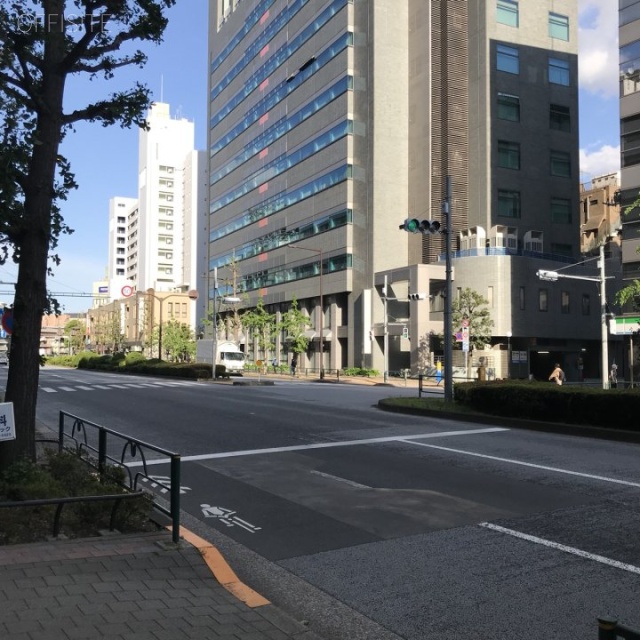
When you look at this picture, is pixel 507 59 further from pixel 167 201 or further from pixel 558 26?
pixel 167 201

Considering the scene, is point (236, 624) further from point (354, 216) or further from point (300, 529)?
point (354, 216)

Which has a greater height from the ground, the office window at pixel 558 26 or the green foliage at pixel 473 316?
the office window at pixel 558 26

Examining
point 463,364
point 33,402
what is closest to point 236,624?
point 33,402

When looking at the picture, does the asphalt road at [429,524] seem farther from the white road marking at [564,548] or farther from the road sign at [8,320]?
the road sign at [8,320]

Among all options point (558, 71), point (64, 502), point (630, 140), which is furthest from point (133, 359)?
point (64, 502)

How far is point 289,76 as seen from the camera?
2867 inches

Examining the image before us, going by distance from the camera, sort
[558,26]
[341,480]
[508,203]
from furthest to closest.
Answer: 1. [558,26]
2. [508,203]
3. [341,480]

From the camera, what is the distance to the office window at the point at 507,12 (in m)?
58.3

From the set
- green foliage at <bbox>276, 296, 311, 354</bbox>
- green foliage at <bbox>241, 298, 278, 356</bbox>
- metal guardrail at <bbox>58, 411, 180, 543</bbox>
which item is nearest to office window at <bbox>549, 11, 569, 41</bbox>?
green foliage at <bbox>276, 296, 311, 354</bbox>

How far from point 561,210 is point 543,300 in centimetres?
1111

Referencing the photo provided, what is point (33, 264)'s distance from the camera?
741 centimetres

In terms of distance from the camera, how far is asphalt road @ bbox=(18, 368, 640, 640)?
15.7 ft

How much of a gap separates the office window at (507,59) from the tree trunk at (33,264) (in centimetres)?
5710

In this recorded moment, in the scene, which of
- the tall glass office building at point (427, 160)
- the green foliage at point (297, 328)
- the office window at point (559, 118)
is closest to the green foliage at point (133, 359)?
the green foliage at point (297, 328)
